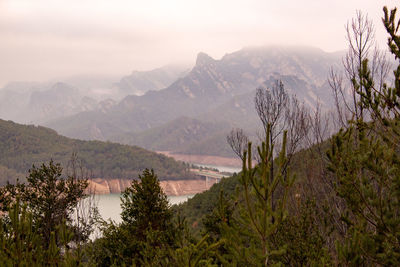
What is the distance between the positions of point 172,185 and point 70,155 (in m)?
39.7

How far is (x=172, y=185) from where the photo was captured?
109562 millimetres

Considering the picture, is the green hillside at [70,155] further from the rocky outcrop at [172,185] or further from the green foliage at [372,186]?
the green foliage at [372,186]

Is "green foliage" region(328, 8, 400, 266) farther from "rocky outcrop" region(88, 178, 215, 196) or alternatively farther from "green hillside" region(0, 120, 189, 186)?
"green hillside" region(0, 120, 189, 186)

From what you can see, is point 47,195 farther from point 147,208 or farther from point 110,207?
point 110,207

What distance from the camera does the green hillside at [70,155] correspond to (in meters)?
109

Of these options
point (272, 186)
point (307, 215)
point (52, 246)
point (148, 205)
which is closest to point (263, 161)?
point (272, 186)

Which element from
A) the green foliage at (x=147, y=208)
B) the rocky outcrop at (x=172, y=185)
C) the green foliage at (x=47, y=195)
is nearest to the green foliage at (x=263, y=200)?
the green foliage at (x=147, y=208)

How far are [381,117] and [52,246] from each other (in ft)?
16.5

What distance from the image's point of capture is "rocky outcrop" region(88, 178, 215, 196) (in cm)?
10381

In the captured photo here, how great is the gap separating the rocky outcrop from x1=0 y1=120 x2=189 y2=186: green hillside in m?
3.20

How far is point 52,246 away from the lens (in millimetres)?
4379

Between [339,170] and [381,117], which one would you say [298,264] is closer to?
[339,170]

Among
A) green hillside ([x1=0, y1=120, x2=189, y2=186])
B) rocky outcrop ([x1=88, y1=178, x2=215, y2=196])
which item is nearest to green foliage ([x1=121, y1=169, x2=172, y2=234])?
rocky outcrop ([x1=88, y1=178, x2=215, y2=196])

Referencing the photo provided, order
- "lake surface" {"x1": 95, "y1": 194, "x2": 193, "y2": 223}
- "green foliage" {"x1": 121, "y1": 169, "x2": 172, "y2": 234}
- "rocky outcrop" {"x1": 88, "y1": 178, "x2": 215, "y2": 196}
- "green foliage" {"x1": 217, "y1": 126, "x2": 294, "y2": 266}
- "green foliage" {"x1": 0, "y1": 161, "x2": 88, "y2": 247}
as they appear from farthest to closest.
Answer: "rocky outcrop" {"x1": 88, "y1": 178, "x2": 215, "y2": 196}
"lake surface" {"x1": 95, "y1": 194, "x2": 193, "y2": 223}
"green foliage" {"x1": 0, "y1": 161, "x2": 88, "y2": 247}
"green foliage" {"x1": 121, "y1": 169, "x2": 172, "y2": 234}
"green foliage" {"x1": 217, "y1": 126, "x2": 294, "y2": 266}
